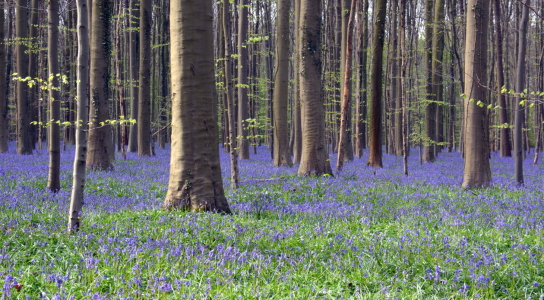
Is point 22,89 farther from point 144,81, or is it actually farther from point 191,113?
point 191,113

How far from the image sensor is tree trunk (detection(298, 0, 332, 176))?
538 inches

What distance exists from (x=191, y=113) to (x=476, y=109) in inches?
335

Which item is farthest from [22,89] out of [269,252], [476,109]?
[269,252]

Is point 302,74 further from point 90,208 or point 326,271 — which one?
point 326,271

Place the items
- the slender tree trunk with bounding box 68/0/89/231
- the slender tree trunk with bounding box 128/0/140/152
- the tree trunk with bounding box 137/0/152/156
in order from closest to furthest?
the slender tree trunk with bounding box 68/0/89/231, the tree trunk with bounding box 137/0/152/156, the slender tree trunk with bounding box 128/0/140/152

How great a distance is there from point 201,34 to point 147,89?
1758 centimetres

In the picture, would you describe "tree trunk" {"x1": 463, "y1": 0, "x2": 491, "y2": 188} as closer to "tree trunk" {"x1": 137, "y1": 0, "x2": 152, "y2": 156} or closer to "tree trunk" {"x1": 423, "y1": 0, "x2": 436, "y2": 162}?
"tree trunk" {"x1": 423, "y1": 0, "x2": 436, "y2": 162}

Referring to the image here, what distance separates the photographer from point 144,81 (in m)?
24.0

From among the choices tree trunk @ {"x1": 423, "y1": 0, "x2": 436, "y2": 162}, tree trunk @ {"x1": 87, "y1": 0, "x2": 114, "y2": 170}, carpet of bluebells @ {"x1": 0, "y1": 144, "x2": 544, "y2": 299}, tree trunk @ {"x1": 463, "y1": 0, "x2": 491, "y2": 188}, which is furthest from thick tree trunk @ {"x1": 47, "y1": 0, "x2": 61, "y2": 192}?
tree trunk @ {"x1": 423, "y1": 0, "x2": 436, "y2": 162}

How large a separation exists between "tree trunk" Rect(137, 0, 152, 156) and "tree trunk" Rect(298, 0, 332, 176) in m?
12.8

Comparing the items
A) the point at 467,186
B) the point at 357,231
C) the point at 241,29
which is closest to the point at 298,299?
the point at 357,231

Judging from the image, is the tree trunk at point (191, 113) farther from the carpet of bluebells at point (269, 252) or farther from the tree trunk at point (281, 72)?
the tree trunk at point (281, 72)

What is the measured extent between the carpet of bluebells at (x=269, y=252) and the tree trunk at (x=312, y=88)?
485cm

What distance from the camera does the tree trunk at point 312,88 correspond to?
13.7 meters
